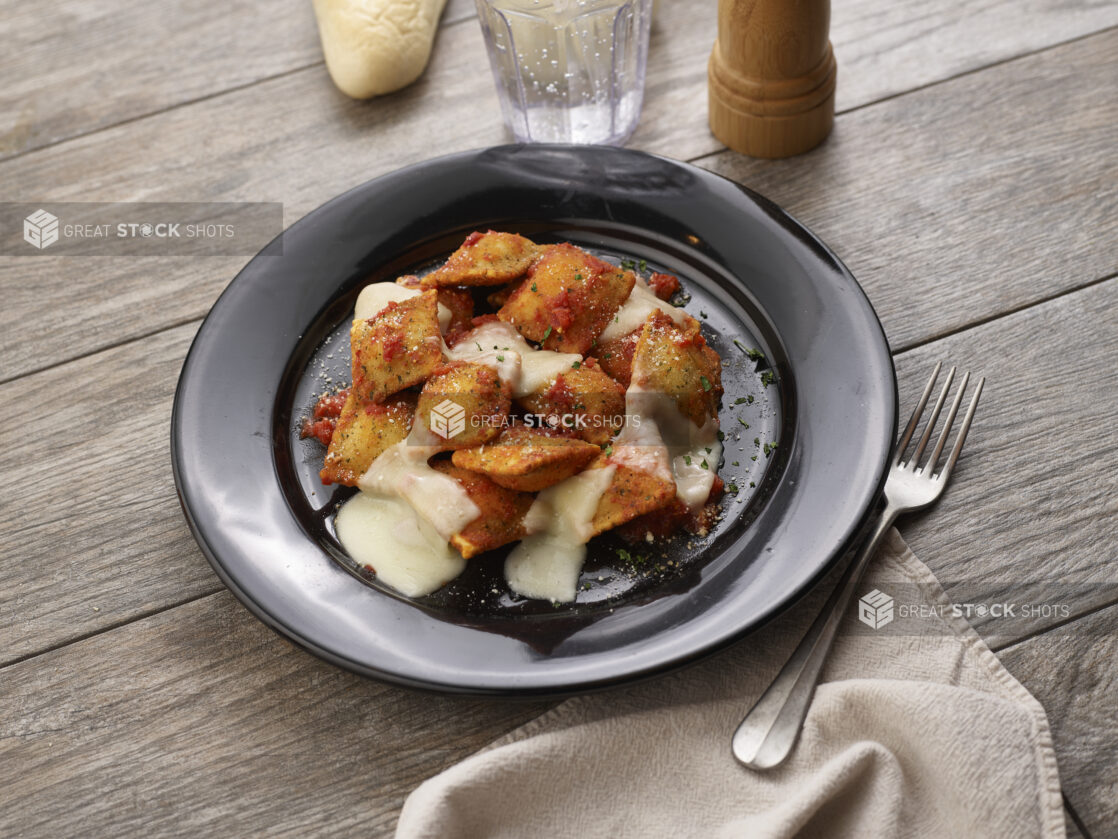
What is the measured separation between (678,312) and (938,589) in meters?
0.49

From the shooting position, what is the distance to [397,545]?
4.09 ft

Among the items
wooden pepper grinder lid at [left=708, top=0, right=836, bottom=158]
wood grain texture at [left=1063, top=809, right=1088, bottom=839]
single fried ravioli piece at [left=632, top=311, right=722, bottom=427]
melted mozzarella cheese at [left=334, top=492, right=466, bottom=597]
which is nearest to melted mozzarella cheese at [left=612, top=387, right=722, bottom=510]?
single fried ravioli piece at [left=632, top=311, right=722, bottom=427]

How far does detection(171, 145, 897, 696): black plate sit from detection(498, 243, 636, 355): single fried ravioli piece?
18 centimetres

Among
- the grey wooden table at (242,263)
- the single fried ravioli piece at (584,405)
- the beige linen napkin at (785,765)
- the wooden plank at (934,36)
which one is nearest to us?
the beige linen napkin at (785,765)

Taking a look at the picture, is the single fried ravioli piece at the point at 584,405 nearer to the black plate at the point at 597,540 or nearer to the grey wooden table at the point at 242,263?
the black plate at the point at 597,540

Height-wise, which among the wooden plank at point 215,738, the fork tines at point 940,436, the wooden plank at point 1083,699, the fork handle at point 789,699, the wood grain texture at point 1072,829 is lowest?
the wood grain texture at point 1072,829

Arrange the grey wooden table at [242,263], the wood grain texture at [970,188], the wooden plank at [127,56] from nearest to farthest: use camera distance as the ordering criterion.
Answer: the grey wooden table at [242,263], the wood grain texture at [970,188], the wooden plank at [127,56]

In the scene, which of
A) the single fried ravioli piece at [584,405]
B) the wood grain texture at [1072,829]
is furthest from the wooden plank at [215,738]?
the wood grain texture at [1072,829]

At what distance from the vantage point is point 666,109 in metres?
1.87

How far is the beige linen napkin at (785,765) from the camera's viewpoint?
104cm

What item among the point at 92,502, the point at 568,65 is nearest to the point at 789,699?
the point at 92,502

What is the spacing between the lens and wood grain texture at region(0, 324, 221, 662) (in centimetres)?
133

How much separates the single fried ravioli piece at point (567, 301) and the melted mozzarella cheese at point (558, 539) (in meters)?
0.22

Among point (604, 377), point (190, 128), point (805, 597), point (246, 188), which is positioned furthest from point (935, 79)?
point (190, 128)
